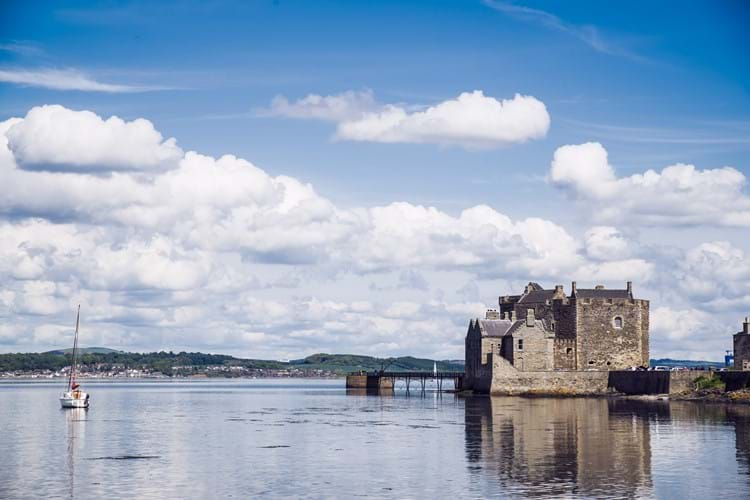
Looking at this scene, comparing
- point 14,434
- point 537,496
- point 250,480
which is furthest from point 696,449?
point 14,434

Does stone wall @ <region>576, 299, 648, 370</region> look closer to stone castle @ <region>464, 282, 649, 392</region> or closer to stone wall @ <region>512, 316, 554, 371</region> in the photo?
stone castle @ <region>464, 282, 649, 392</region>

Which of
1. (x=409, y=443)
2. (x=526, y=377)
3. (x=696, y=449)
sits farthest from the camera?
(x=526, y=377)

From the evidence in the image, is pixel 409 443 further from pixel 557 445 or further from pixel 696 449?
pixel 696 449

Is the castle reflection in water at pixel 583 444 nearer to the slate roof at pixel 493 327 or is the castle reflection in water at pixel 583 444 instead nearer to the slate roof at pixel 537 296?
the slate roof at pixel 493 327

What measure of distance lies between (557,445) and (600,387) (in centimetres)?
4659

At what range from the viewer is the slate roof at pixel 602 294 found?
311ft

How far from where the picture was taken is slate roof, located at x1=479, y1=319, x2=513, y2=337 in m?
91.7

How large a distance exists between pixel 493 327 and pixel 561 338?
241 inches

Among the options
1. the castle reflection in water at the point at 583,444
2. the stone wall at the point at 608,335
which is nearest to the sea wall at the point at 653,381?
the stone wall at the point at 608,335

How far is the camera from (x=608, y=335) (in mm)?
93812

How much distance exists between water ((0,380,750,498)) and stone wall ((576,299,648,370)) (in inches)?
892

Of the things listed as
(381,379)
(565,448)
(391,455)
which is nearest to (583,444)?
(565,448)

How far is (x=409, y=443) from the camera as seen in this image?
158 ft

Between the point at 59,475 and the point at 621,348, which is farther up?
the point at 621,348
